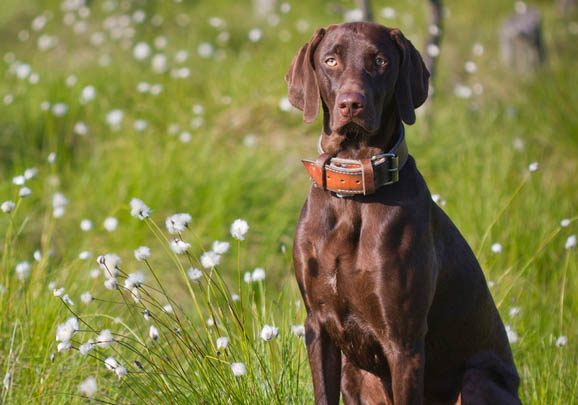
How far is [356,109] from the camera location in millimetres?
2336

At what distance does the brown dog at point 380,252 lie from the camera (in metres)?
2.38

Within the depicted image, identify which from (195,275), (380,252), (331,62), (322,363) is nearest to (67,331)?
(195,275)

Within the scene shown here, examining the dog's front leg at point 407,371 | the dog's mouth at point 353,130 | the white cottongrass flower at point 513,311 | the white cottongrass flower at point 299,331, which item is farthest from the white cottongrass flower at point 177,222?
the white cottongrass flower at point 513,311

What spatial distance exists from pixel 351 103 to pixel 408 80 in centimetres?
33

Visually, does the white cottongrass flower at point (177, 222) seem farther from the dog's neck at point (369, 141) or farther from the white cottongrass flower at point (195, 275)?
the dog's neck at point (369, 141)

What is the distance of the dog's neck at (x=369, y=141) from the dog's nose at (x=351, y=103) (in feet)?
0.69

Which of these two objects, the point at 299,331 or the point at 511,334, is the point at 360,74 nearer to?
the point at 299,331

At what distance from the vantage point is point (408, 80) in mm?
2535

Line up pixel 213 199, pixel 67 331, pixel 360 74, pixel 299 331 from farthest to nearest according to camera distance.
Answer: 1. pixel 213 199
2. pixel 299 331
3. pixel 360 74
4. pixel 67 331

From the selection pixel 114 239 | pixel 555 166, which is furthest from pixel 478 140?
pixel 114 239

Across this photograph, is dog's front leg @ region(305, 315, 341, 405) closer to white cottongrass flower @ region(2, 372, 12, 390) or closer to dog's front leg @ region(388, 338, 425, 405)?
dog's front leg @ region(388, 338, 425, 405)

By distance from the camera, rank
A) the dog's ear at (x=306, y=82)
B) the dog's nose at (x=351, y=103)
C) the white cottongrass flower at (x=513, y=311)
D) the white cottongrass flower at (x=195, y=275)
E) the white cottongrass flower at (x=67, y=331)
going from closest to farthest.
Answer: the white cottongrass flower at (x=67, y=331) < the dog's nose at (x=351, y=103) < the white cottongrass flower at (x=195, y=275) < the dog's ear at (x=306, y=82) < the white cottongrass flower at (x=513, y=311)

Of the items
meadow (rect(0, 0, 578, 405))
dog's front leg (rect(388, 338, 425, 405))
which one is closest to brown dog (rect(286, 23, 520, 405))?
dog's front leg (rect(388, 338, 425, 405))

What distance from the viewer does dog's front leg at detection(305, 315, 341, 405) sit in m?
2.54
